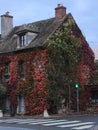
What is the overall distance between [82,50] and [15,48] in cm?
630

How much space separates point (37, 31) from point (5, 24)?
6247mm

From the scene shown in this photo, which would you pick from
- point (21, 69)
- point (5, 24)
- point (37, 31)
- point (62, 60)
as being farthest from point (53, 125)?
point (5, 24)

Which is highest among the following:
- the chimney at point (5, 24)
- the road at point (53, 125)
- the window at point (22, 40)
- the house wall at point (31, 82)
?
the chimney at point (5, 24)

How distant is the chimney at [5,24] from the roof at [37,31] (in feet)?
2.22

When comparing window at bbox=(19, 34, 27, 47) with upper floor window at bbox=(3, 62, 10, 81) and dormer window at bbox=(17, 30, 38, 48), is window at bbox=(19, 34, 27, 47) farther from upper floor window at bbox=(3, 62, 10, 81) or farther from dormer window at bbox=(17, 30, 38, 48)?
upper floor window at bbox=(3, 62, 10, 81)

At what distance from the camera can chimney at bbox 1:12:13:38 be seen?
152 ft

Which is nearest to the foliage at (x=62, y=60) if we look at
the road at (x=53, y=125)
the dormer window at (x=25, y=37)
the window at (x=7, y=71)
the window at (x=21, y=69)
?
the dormer window at (x=25, y=37)

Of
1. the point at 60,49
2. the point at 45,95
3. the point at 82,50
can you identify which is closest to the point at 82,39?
the point at 82,50

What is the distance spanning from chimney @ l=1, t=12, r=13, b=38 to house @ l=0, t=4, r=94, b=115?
5.68ft

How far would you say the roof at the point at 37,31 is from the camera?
1555 inches

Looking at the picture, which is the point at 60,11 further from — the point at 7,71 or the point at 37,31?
the point at 7,71

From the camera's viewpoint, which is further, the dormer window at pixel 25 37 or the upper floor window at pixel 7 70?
the upper floor window at pixel 7 70

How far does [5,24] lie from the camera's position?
4647 centimetres

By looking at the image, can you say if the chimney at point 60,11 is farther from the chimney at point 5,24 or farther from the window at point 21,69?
the chimney at point 5,24
